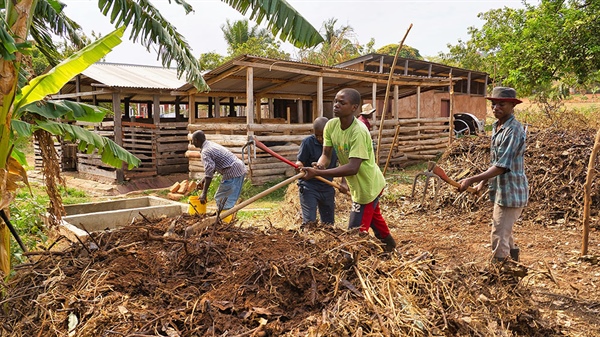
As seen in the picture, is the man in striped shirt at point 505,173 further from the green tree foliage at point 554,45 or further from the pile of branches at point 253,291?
the green tree foliage at point 554,45

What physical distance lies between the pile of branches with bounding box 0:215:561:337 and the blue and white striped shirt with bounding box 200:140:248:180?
3011 mm

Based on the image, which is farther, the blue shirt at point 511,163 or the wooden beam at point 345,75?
the wooden beam at point 345,75

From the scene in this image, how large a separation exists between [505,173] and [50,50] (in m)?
5.90

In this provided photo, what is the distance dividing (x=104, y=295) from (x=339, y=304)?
1412 mm

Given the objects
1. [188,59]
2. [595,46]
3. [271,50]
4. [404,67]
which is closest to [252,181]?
[188,59]

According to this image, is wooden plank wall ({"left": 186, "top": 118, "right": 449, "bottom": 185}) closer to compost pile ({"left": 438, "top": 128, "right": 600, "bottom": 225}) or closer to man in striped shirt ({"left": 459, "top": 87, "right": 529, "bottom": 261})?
compost pile ({"left": 438, "top": 128, "right": 600, "bottom": 225})

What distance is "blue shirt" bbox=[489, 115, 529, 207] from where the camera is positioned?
3822 mm

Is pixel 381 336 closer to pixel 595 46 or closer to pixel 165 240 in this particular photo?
pixel 165 240

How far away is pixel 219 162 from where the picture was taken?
21.5ft

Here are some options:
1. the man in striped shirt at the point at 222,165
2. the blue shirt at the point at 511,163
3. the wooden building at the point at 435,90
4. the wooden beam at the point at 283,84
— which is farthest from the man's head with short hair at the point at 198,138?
the wooden building at the point at 435,90

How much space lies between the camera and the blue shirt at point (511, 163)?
150 inches

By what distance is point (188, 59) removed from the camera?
7320 mm

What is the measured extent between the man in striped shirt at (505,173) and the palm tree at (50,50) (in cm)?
234

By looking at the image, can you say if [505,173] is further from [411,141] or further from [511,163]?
[411,141]
